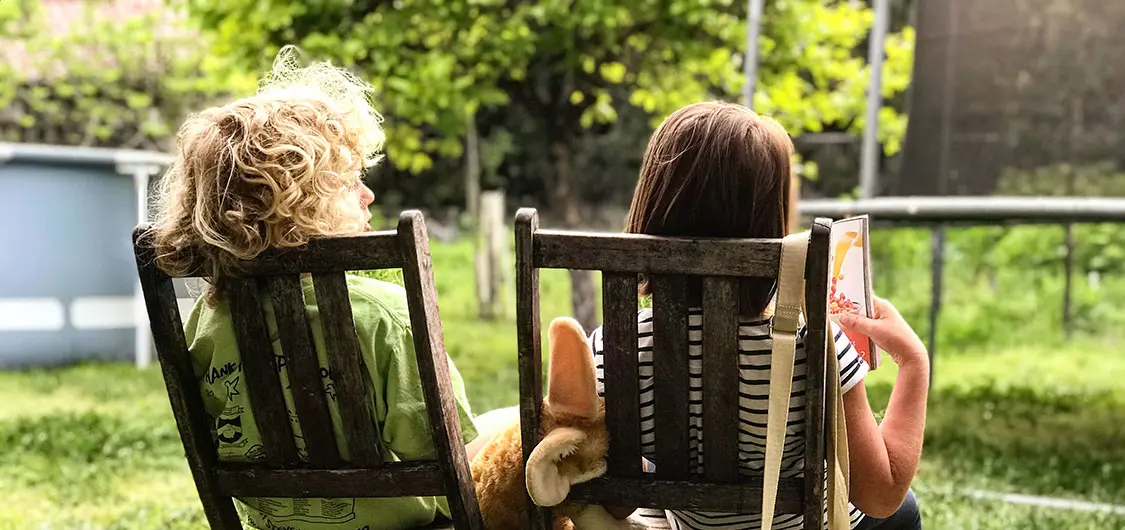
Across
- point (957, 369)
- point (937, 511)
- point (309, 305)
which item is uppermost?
point (309, 305)

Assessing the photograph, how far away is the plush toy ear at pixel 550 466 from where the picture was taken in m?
1.76

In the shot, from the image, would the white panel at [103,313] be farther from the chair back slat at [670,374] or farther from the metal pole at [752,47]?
the chair back slat at [670,374]

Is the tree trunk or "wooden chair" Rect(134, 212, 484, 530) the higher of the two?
"wooden chair" Rect(134, 212, 484, 530)

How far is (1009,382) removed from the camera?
7.27m

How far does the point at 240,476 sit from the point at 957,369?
6.86 metres

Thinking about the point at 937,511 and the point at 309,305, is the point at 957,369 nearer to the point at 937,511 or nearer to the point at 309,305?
the point at 937,511

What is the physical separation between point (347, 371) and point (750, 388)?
0.65 meters

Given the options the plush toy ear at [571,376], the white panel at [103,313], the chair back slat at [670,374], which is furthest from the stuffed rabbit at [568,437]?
the white panel at [103,313]

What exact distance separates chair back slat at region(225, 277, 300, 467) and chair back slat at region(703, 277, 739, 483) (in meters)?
0.72

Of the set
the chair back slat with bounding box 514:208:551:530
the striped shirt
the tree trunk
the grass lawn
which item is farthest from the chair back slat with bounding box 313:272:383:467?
the tree trunk

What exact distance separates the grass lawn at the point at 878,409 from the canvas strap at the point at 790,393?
4.82 ft

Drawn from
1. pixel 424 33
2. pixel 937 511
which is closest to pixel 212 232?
pixel 937 511

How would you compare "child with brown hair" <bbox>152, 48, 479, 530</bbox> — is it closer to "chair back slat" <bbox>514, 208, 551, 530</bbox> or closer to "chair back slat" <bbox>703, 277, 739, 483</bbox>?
"chair back slat" <bbox>514, 208, 551, 530</bbox>

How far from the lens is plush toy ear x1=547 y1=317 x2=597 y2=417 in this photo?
5.80ft
